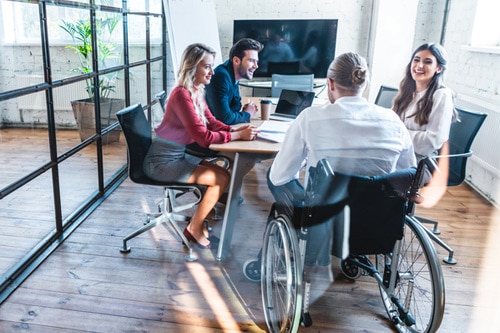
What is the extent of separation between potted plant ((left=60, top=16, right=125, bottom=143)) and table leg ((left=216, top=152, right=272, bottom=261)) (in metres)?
1.26

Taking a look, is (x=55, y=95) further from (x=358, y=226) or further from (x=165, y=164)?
(x=358, y=226)

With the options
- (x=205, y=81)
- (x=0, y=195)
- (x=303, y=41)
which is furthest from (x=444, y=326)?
(x=303, y=41)

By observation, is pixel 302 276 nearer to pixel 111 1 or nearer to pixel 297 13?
pixel 111 1

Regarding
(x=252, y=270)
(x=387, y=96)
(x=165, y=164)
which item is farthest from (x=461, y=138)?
(x=165, y=164)

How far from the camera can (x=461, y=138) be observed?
235 centimetres

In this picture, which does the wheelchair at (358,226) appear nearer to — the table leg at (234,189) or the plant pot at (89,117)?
the table leg at (234,189)

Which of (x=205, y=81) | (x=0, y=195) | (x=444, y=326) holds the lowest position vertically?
(x=444, y=326)

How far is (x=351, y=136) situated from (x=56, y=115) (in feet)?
5.82

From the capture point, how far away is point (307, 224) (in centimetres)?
159

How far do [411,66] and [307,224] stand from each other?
1353 millimetres

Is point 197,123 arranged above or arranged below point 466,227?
above

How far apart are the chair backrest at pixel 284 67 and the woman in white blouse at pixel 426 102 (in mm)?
2455

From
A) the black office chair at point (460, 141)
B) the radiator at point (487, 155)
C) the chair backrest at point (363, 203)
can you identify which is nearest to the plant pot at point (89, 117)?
the chair backrest at point (363, 203)

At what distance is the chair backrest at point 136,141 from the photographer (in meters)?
2.22
